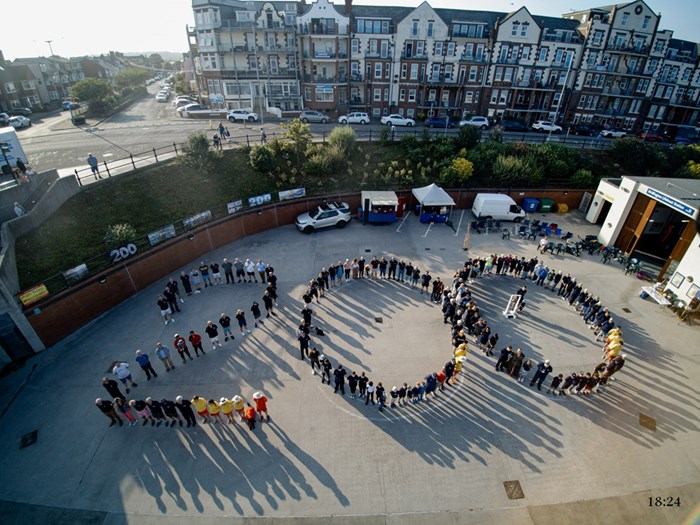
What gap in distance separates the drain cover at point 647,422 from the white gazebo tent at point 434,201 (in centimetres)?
1613

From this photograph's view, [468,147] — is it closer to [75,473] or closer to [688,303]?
[688,303]

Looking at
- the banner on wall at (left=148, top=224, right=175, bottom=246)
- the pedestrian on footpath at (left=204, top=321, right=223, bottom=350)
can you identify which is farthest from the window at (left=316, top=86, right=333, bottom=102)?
A: the pedestrian on footpath at (left=204, top=321, right=223, bottom=350)

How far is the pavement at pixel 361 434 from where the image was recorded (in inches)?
389

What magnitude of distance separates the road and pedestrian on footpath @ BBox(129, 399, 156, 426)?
2170 centimetres

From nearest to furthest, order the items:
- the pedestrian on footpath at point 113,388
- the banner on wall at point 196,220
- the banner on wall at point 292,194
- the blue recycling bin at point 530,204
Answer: the pedestrian on footpath at point 113,388
the banner on wall at point 196,220
the banner on wall at point 292,194
the blue recycling bin at point 530,204

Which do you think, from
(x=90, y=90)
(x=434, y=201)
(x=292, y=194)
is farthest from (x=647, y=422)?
(x=90, y=90)

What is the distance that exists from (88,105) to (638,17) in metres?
69.9

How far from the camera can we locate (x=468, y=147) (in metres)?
31.9

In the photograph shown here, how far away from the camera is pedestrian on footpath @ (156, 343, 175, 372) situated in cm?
1301

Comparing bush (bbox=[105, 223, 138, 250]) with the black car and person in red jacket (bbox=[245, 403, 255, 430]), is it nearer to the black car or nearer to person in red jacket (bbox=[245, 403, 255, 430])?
person in red jacket (bbox=[245, 403, 255, 430])

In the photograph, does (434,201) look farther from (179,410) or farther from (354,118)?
(179,410)

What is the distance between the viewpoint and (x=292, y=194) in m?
25.1

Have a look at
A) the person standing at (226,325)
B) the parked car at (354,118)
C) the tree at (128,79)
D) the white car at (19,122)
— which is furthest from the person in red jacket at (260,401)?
the tree at (128,79)

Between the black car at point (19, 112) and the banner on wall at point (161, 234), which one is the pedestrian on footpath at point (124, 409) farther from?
the black car at point (19, 112)
